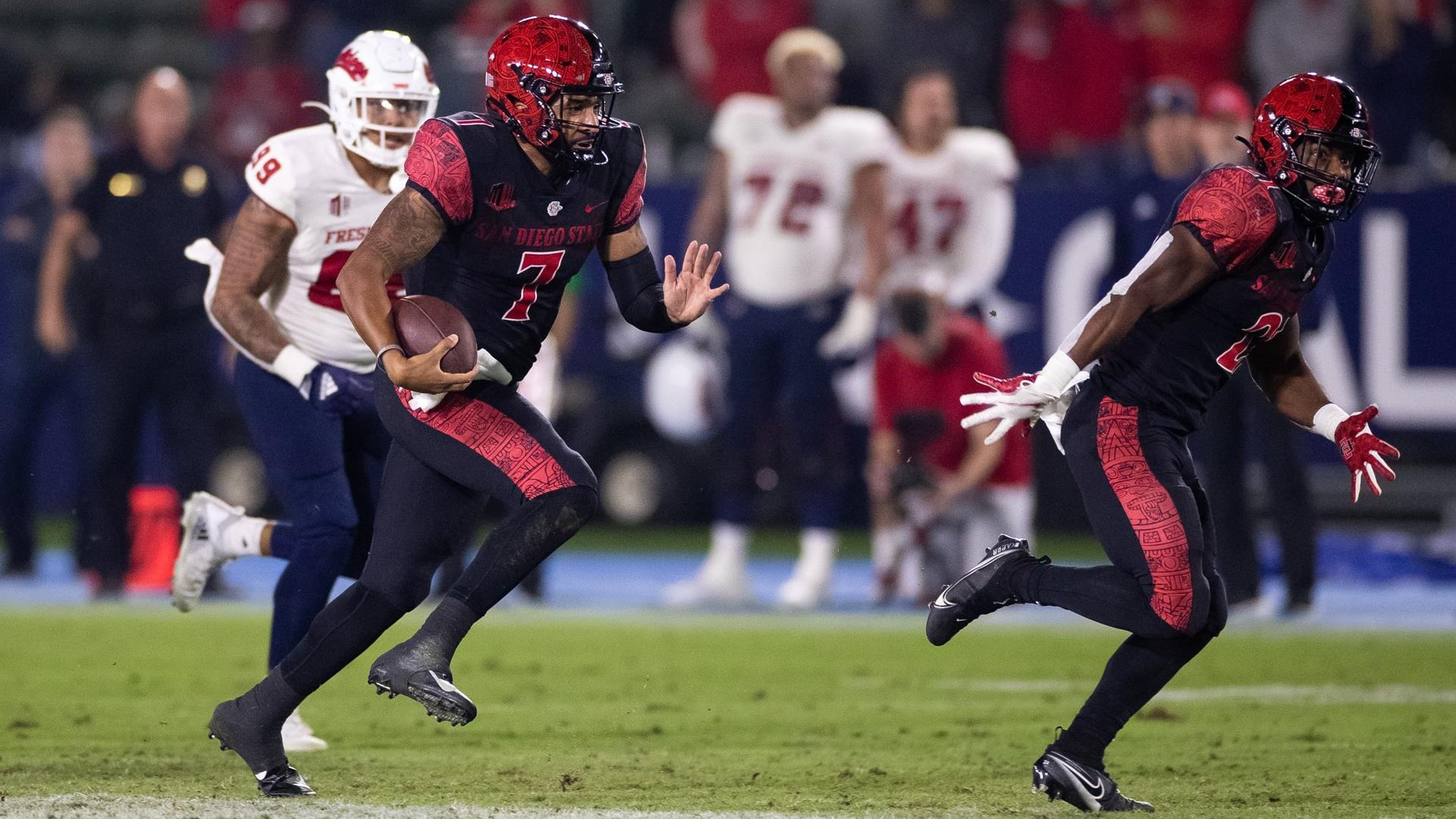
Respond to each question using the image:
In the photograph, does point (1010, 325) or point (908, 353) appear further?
point (1010, 325)

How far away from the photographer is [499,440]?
180 inches

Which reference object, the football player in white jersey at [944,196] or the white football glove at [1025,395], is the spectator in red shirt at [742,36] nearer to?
the football player in white jersey at [944,196]

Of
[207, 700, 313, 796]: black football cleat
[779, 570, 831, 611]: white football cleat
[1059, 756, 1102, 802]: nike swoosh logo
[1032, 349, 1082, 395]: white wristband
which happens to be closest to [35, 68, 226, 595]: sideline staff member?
[779, 570, 831, 611]: white football cleat

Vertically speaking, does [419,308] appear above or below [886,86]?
below

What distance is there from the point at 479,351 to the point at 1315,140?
6.34 ft

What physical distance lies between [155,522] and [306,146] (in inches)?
166

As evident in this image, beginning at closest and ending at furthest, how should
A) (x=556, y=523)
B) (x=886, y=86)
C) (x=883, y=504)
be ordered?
(x=556, y=523) → (x=883, y=504) → (x=886, y=86)

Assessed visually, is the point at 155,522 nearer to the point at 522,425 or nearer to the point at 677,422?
the point at 677,422

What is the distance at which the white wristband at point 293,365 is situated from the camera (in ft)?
18.1

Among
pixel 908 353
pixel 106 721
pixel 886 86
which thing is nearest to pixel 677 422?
pixel 908 353

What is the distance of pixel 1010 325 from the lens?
34.8 feet

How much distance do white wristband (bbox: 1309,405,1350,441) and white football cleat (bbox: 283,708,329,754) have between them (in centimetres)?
270

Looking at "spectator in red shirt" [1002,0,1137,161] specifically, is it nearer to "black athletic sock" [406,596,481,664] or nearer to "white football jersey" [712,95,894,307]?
"white football jersey" [712,95,894,307]

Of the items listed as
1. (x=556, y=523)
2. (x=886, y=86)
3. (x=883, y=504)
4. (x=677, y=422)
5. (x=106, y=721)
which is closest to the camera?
(x=556, y=523)
